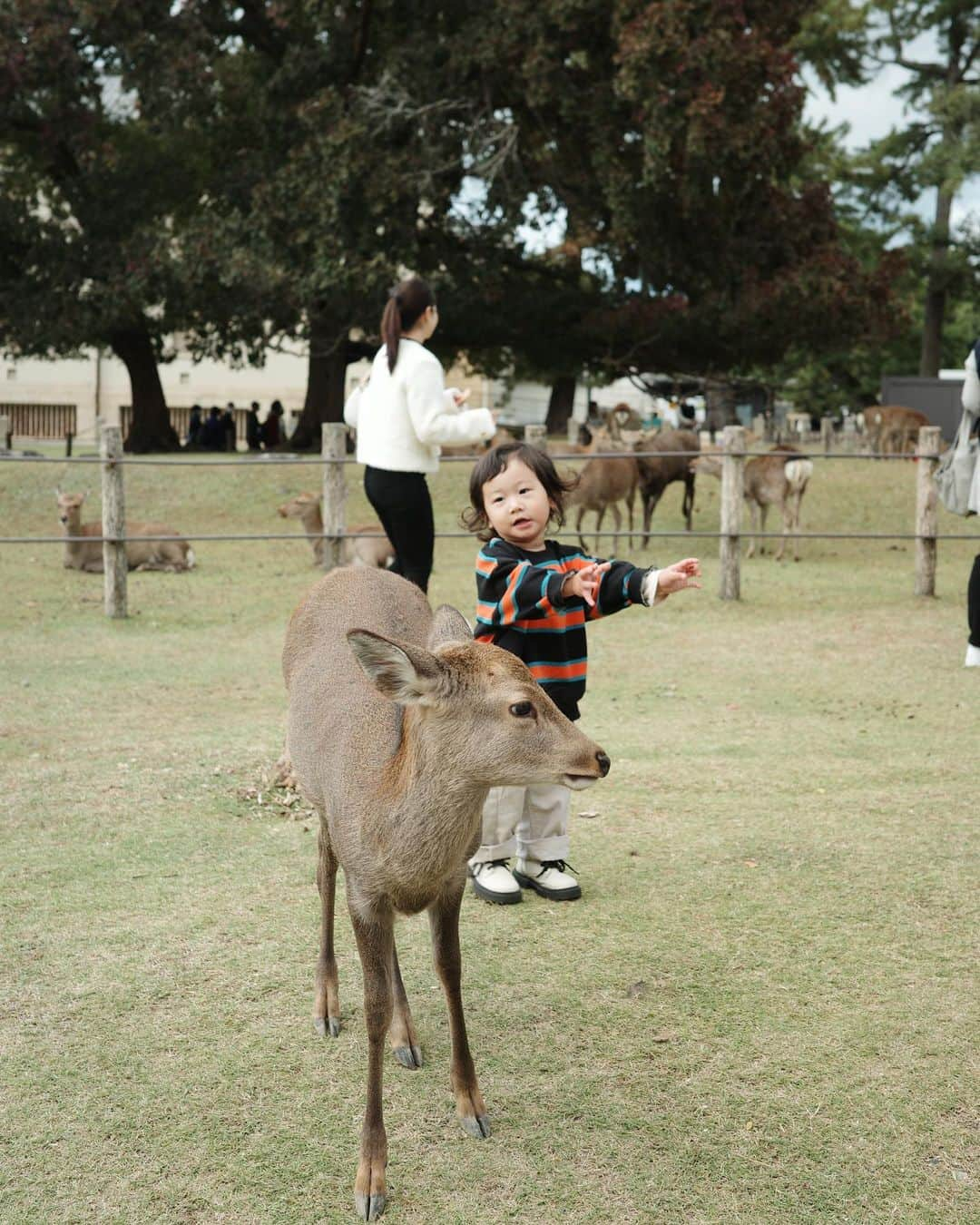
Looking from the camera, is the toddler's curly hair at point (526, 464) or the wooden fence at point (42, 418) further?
the wooden fence at point (42, 418)

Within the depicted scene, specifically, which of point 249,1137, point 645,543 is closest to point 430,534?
point 249,1137

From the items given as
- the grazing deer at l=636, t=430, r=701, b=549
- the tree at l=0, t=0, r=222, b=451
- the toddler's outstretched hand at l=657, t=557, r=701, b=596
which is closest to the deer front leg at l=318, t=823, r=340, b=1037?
the toddler's outstretched hand at l=657, t=557, r=701, b=596

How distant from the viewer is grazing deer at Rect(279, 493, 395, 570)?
36.0 ft

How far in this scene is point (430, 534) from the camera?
575cm

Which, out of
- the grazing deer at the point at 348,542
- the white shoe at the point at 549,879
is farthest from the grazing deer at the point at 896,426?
the white shoe at the point at 549,879

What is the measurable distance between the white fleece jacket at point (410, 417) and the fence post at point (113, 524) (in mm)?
4449

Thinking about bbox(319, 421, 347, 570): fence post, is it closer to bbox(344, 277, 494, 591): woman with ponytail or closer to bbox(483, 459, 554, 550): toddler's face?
bbox(344, 277, 494, 591): woman with ponytail

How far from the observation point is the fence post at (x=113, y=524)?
9.59 metres

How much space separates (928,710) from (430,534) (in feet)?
8.98

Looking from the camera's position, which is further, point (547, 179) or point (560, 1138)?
point (547, 179)

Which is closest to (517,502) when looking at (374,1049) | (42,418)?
(374,1049)

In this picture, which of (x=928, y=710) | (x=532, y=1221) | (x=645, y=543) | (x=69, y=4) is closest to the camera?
(x=532, y=1221)

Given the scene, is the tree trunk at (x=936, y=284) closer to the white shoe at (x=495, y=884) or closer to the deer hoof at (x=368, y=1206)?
the white shoe at (x=495, y=884)

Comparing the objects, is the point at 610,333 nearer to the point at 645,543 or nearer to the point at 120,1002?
the point at 645,543
